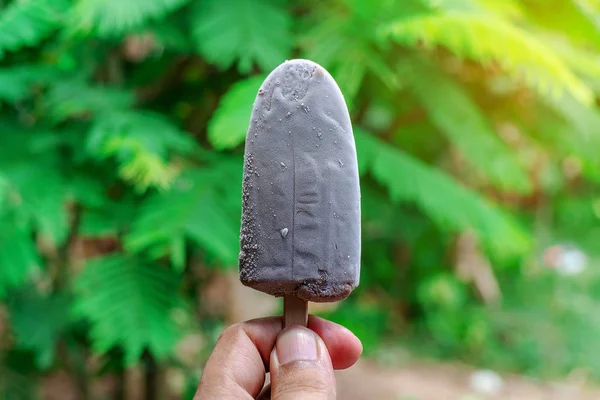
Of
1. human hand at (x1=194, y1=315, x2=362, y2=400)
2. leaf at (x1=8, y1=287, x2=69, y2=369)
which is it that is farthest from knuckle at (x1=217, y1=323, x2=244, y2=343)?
leaf at (x1=8, y1=287, x2=69, y2=369)

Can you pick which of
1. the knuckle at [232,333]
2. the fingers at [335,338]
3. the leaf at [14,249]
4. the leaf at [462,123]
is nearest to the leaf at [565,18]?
the leaf at [462,123]

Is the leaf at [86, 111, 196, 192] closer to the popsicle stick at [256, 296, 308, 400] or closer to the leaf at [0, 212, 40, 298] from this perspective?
the leaf at [0, 212, 40, 298]

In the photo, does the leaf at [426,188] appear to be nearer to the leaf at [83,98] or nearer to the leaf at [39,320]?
the leaf at [83,98]

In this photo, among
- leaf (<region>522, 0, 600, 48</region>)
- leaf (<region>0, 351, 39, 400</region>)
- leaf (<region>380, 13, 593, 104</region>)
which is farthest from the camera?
leaf (<region>0, 351, 39, 400</region>)

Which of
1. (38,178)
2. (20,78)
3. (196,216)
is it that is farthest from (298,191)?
(20,78)

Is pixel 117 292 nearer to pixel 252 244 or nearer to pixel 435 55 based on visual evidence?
pixel 252 244
